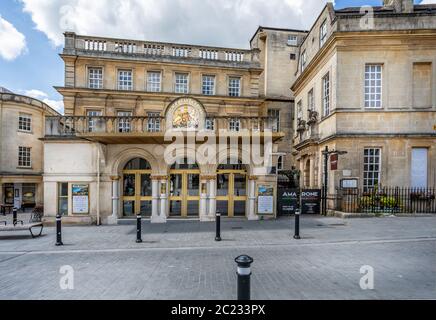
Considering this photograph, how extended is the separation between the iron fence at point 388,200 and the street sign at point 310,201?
1145mm

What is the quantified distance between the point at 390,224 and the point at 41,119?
30359mm

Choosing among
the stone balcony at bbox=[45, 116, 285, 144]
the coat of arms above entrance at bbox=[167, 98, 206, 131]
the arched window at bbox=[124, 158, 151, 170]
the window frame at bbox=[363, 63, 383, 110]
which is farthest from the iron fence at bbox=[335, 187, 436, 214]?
the arched window at bbox=[124, 158, 151, 170]

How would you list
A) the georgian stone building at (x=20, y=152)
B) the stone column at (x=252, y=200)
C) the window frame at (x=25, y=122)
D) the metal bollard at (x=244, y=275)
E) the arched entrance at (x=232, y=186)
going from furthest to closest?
the window frame at (x=25, y=122) → the georgian stone building at (x=20, y=152) → the arched entrance at (x=232, y=186) → the stone column at (x=252, y=200) → the metal bollard at (x=244, y=275)

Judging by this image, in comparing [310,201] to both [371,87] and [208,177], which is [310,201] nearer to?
[208,177]

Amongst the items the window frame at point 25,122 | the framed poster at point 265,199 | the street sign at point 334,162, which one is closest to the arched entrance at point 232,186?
the framed poster at point 265,199

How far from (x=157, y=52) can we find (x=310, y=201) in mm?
16207

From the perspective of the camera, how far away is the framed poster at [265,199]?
41.8ft

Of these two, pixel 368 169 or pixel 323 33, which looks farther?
pixel 323 33

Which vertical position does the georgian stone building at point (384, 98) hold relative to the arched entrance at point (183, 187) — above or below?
above

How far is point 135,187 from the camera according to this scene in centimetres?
1321

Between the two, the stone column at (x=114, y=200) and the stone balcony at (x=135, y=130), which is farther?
the stone column at (x=114, y=200)

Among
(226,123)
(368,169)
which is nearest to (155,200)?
(226,123)

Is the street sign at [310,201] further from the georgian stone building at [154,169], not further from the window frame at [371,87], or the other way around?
the window frame at [371,87]

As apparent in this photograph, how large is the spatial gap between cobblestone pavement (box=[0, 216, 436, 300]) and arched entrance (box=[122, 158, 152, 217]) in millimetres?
2417
